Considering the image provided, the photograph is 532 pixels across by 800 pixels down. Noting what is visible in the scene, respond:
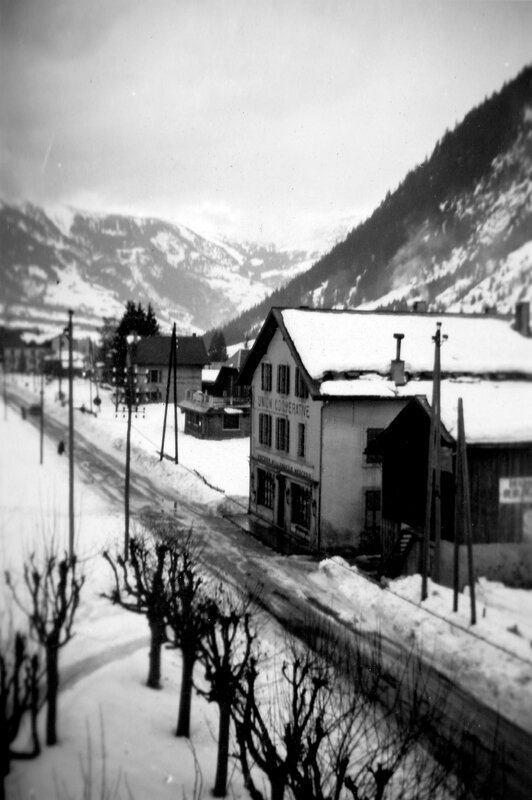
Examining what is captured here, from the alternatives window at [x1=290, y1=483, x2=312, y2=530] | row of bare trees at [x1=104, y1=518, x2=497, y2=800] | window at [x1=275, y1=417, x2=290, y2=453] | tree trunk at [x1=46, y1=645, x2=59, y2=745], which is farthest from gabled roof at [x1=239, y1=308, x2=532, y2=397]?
tree trunk at [x1=46, y1=645, x2=59, y2=745]

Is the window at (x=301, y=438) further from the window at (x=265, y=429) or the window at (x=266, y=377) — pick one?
the window at (x=266, y=377)

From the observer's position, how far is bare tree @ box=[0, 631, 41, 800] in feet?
22.0

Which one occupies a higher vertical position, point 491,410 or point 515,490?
point 491,410

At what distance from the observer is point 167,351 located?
1780cm

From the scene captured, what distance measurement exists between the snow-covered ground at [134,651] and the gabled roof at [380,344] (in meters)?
3.85

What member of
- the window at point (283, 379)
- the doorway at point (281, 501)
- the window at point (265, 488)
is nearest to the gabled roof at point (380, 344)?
the window at point (283, 379)

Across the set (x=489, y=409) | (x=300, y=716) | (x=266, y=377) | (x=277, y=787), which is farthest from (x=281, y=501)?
(x=277, y=787)

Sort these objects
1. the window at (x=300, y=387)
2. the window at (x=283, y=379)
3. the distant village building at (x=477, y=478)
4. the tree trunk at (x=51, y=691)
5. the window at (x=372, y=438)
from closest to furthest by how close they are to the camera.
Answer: the tree trunk at (x=51, y=691), the distant village building at (x=477, y=478), the window at (x=372, y=438), the window at (x=300, y=387), the window at (x=283, y=379)

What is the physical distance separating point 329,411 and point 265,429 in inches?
179

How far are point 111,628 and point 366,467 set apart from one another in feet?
39.3

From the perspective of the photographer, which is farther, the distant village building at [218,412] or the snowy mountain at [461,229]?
the distant village building at [218,412]

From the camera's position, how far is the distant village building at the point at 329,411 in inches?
677

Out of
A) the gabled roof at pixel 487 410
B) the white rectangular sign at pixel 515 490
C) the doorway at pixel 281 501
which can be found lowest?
the doorway at pixel 281 501

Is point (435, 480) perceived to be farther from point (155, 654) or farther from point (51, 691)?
point (51, 691)
